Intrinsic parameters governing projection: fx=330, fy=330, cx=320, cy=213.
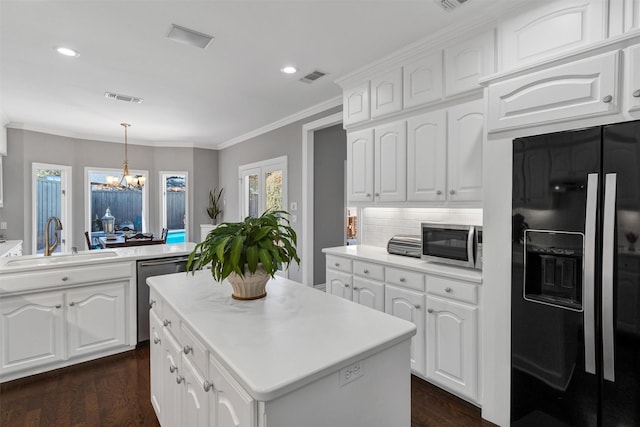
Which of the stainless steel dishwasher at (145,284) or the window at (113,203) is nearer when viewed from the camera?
the stainless steel dishwasher at (145,284)

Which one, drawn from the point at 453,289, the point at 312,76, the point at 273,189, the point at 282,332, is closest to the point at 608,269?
the point at 453,289

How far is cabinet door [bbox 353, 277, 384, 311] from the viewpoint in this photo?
2.76 meters

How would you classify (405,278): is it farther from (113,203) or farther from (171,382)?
(113,203)

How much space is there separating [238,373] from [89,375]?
8.27 ft

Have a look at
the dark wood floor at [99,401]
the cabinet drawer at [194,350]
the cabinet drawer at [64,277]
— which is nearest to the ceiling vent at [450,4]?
the cabinet drawer at [194,350]

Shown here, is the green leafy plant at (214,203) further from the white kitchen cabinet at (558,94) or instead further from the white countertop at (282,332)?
the white kitchen cabinet at (558,94)

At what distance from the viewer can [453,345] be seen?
2279 millimetres

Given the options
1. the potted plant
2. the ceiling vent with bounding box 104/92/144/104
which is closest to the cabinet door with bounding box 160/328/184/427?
the potted plant

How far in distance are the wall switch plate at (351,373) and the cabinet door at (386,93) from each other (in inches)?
92.3

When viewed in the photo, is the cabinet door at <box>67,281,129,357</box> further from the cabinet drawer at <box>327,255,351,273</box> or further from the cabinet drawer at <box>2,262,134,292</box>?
the cabinet drawer at <box>327,255,351,273</box>

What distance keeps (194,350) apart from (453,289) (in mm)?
1699

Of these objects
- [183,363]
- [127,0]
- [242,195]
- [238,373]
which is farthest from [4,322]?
[242,195]

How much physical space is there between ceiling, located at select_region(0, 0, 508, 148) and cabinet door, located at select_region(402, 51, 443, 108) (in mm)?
198

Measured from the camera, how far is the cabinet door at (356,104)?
10.6 ft
